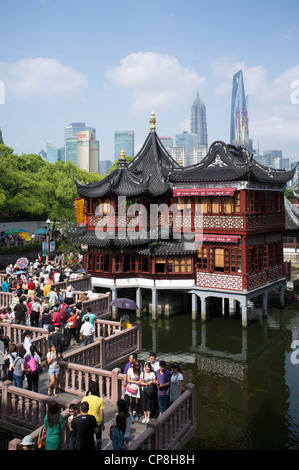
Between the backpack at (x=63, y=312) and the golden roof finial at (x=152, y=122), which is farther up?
the golden roof finial at (x=152, y=122)

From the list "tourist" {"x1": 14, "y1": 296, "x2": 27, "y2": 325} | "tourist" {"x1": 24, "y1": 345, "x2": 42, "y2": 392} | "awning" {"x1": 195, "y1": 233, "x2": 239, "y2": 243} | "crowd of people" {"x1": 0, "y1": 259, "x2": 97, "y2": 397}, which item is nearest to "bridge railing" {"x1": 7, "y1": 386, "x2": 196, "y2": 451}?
"tourist" {"x1": 24, "y1": 345, "x2": 42, "y2": 392}

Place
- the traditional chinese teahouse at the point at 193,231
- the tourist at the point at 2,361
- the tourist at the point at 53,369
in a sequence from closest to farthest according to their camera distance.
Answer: the tourist at the point at 53,369, the tourist at the point at 2,361, the traditional chinese teahouse at the point at 193,231

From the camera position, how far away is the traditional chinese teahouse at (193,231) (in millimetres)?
28344

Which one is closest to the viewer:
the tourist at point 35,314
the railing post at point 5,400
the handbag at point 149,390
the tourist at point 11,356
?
the handbag at point 149,390

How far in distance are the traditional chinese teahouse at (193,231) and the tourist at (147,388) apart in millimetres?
16505

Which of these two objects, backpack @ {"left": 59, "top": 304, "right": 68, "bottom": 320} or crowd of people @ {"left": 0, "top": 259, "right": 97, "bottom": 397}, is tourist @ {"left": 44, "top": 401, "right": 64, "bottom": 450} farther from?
backpack @ {"left": 59, "top": 304, "right": 68, "bottom": 320}

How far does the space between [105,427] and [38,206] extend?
159 feet

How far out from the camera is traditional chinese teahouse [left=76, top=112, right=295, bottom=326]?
28.3m

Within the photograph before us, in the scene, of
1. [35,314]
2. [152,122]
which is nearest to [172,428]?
A: [35,314]

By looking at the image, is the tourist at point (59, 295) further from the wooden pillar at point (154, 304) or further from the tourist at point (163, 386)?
the tourist at point (163, 386)

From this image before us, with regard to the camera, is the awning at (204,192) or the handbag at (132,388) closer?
the handbag at (132,388)

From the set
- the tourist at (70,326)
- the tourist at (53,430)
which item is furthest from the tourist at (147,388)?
the tourist at (70,326)

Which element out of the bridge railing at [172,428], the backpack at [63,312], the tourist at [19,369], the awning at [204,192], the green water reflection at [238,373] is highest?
the awning at [204,192]
